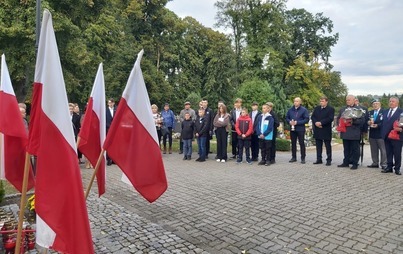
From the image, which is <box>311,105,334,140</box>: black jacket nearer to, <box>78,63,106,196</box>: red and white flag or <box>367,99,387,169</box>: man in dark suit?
<box>367,99,387,169</box>: man in dark suit

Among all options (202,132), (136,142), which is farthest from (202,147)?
(136,142)

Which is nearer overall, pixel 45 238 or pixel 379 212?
pixel 45 238

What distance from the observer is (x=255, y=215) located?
580cm

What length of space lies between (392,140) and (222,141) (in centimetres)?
520

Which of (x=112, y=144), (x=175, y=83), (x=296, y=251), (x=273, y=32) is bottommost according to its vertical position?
(x=296, y=251)

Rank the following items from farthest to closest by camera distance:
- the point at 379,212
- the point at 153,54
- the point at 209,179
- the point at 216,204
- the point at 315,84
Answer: the point at 315,84
the point at 153,54
the point at 209,179
the point at 216,204
the point at 379,212

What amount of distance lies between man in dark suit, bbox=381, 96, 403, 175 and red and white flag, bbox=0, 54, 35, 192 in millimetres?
8894

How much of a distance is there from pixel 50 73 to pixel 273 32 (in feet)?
116

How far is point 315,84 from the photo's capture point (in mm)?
42312

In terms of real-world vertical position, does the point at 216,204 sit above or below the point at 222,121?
below

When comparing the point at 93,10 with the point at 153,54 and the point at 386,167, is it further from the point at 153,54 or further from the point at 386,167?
the point at 386,167

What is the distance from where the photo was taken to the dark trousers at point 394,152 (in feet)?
30.4

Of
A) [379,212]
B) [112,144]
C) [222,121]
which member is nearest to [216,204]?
[379,212]

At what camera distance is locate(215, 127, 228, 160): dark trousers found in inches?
467
